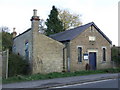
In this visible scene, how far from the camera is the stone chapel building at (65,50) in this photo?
19.4m

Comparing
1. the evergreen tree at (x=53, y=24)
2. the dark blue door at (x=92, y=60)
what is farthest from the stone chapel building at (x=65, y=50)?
the evergreen tree at (x=53, y=24)

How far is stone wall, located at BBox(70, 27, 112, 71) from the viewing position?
2167 cm

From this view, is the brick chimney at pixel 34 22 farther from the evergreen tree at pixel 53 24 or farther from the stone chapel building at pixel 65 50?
Result: the evergreen tree at pixel 53 24

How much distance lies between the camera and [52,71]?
20172mm

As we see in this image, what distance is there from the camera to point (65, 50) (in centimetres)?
2156

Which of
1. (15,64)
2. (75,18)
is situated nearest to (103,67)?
(15,64)

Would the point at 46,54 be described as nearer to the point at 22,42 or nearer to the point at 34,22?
the point at 34,22

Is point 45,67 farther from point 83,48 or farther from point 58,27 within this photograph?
point 58,27

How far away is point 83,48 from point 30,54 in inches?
257

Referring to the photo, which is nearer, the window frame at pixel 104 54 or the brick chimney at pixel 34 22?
the brick chimney at pixel 34 22

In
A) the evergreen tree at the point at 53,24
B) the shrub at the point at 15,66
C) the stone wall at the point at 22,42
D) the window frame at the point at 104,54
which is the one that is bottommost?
the shrub at the point at 15,66

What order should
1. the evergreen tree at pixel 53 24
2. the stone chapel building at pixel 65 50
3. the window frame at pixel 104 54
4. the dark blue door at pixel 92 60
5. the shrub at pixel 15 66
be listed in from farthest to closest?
the evergreen tree at pixel 53 24 < the window frame at pixel 104 54 < the dark blue door at pixel 92 60 < the stone chapel building at pixel 65 50 < the shrub at pixel 15 66

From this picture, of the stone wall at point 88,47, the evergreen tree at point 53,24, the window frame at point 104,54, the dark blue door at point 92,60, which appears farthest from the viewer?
the evergreen tree at point 53,24

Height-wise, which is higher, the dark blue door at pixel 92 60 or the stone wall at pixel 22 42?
the stone wall at pixel 22 42
